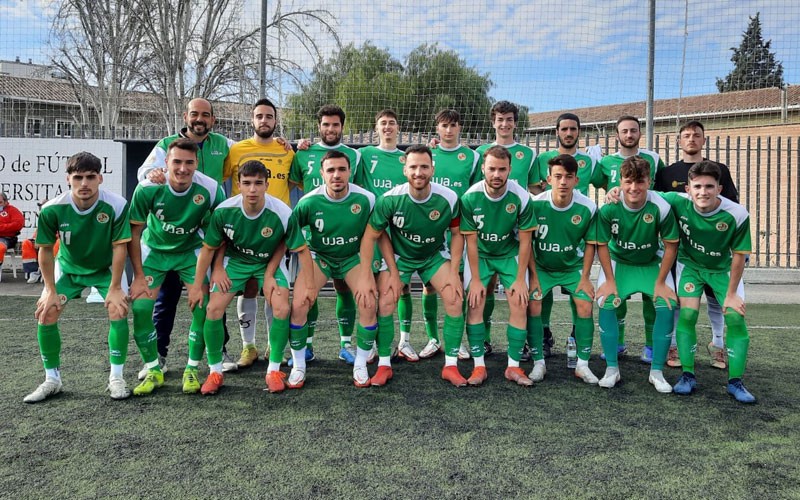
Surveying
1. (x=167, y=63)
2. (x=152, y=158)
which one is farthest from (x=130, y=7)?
(x=152, y=158)

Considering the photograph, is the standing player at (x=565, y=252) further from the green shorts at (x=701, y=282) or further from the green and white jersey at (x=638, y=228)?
the green shorts at (x=701, y=282)

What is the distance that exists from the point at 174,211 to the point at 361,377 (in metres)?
1.66

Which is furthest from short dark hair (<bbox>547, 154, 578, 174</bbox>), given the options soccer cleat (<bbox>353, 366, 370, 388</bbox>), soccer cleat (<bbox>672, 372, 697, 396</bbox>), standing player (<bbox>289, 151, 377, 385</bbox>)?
soccer cleat (<bbox>353, 366, 370, 388</bbox>)

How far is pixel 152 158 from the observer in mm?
4141

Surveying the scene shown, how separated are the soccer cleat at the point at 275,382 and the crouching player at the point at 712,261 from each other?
8.35ft

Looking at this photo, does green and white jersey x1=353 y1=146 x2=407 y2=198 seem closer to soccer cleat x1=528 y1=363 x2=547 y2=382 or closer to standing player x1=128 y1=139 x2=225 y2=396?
standing player x1=128 y1=139 x2=225 y2=396

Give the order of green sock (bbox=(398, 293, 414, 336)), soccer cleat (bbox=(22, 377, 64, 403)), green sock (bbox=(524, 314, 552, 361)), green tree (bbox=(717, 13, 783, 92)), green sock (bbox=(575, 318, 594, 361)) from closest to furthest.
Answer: soccer cleat (bbox=(22, 377, 64, 403)), green sock (bbox=(575, 318, 594, 361)), green sock (bbox=(524, 314, 552, 361)), green sock (bbox=(398, 293, 414, 336)), green tree (bbox=(717, 13, 783, 92))

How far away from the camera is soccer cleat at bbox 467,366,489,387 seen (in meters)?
3.74

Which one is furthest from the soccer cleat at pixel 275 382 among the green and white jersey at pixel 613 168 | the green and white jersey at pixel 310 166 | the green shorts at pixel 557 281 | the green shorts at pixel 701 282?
the green and white jersey at pixel 613 168

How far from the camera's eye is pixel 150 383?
3.58 m

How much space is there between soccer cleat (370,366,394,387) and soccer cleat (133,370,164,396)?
3.70 ft

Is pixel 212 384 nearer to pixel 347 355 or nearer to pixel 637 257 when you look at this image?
pixel 347 355

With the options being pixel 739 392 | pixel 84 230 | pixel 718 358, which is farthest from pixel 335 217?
pixel 718 358

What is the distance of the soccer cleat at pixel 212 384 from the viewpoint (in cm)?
352
